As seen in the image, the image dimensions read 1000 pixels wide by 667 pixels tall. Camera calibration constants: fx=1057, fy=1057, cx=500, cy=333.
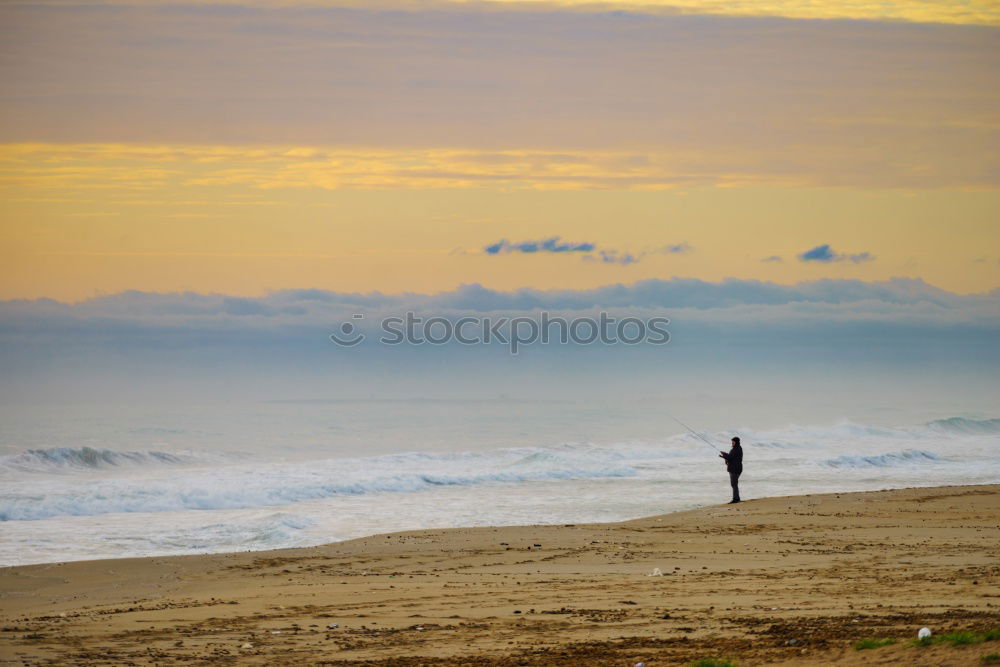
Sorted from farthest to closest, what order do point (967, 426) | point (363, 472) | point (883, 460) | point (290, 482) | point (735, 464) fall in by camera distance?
point (967, 426), point (883, 460), point (363, 472), point (290, 482), point (735, 464)

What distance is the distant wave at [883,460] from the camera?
32438mm

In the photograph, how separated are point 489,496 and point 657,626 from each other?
15.4 meters

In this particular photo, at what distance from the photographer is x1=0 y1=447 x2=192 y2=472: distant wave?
103 feet

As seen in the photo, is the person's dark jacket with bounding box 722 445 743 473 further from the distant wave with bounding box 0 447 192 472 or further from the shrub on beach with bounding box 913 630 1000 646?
the distant wave with bounding box 0 447 192 472

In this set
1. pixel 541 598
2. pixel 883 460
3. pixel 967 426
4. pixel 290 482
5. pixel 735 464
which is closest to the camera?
pixel 541 598

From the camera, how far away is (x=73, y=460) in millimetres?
32781

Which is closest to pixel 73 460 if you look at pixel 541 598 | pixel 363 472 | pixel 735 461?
pixel 363 472

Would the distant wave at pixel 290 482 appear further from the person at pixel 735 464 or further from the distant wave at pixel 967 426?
the distant wave at pixel 967 426

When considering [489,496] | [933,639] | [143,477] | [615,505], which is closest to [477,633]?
[933,639]

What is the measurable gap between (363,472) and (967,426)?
134 feet

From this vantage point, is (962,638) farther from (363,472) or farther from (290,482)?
(363,472)

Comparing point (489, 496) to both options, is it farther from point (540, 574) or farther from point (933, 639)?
point (933, 639)

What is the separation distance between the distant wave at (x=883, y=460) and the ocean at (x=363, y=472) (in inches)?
3.8

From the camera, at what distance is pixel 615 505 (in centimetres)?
2111
